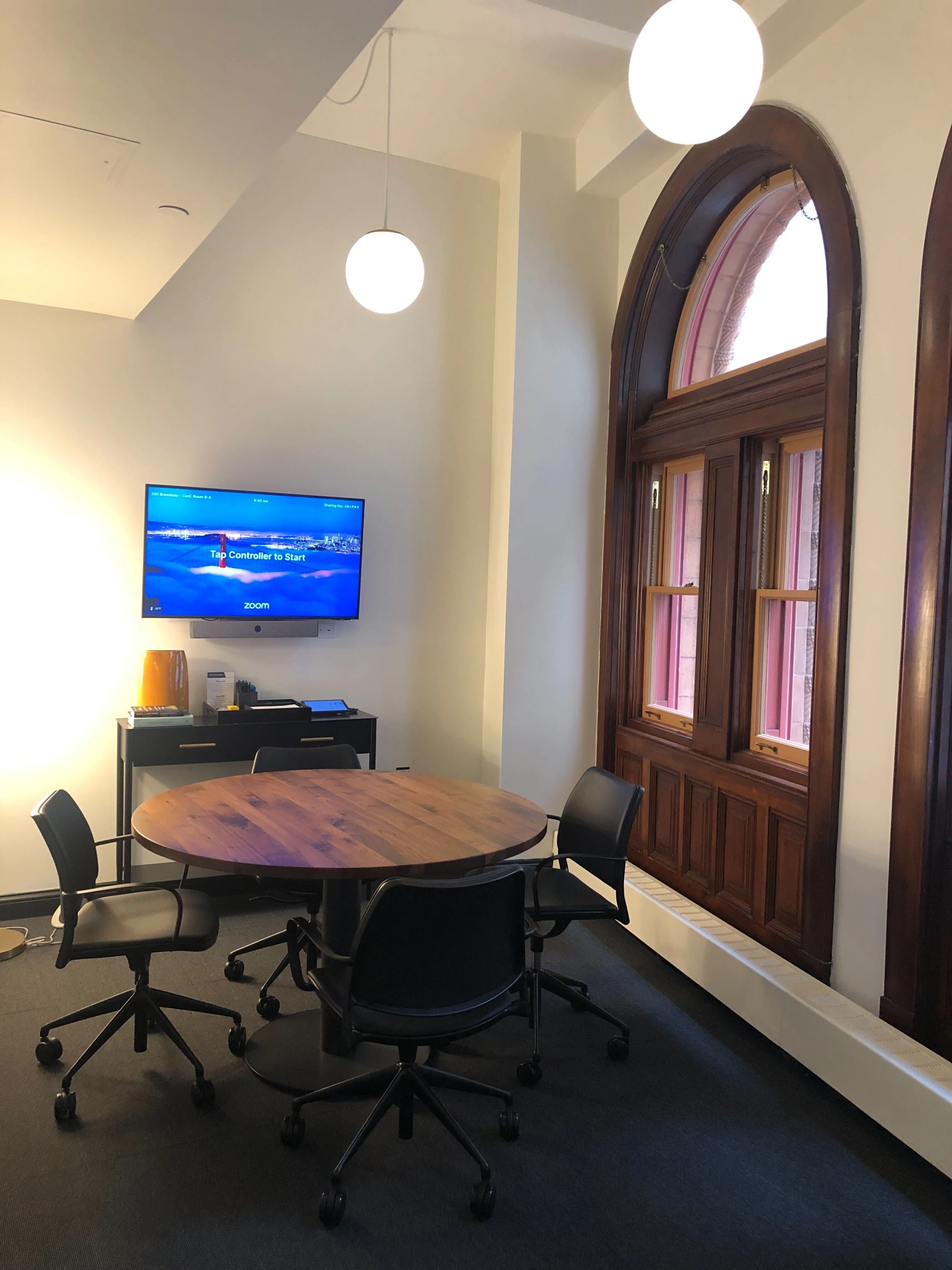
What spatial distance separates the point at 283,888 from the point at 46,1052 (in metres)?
0.88

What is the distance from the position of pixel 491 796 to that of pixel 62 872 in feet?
4.55

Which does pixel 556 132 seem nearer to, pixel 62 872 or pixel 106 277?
pixel 106 277

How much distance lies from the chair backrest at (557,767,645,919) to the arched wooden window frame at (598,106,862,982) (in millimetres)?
700

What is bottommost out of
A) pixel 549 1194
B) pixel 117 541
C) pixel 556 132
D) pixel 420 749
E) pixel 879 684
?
pixel 549 1194

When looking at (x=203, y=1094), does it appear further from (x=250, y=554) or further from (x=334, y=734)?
(x=250, y=554)

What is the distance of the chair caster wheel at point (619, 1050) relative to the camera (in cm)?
291

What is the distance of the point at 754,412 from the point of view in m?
3.64

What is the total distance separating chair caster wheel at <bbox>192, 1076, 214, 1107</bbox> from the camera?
257 cm

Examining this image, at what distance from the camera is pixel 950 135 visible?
8.73 feet

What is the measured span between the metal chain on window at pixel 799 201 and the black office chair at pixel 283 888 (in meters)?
2.83

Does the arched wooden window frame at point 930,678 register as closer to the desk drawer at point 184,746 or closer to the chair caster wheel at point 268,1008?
the chair caster wheel at point 268,1008

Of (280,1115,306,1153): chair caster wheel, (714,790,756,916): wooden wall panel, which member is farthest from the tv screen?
(280,1115,306,1153): chair caster wheel

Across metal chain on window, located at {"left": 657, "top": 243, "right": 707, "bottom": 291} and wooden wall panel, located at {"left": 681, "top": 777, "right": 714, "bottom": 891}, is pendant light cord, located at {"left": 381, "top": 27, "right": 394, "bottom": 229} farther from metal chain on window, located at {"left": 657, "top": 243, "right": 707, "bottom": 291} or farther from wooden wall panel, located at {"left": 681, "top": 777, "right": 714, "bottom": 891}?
wooden wall panel, located at {"left": 681, "top": 777, "right": 714, "bottom": 891}

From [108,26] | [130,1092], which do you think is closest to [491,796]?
[130,1092]
